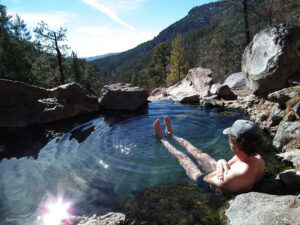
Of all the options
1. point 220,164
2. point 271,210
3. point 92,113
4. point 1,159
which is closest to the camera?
point 271,210

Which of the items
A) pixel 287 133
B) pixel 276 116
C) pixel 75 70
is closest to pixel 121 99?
pixel 276 116

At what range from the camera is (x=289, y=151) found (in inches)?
141

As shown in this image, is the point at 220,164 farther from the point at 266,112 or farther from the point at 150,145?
the point at 266,112

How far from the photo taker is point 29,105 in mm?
7859

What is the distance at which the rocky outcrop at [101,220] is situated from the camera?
7.97 feet

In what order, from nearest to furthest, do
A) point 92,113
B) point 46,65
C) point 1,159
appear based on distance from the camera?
point 1,159 < point 92,113 < point 46,65

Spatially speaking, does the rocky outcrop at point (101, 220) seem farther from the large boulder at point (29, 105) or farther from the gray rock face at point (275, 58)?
the large boulder at point (29, 105)

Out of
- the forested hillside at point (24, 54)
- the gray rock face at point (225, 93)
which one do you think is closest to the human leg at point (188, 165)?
the gray rock face at point (225, 93)

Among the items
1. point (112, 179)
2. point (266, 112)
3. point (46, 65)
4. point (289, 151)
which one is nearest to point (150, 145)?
point (112, 179)

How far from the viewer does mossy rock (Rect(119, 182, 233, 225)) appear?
2.47 m

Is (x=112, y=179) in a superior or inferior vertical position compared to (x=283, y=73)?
inferior

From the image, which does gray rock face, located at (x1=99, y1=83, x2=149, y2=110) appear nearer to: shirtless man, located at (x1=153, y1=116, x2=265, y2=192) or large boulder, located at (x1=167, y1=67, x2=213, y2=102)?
large boulder, located at (x1=167, y1=67, x2=213, y2=102)

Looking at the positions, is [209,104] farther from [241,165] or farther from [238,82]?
[241,165]

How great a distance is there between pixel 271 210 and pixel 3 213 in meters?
3.65
